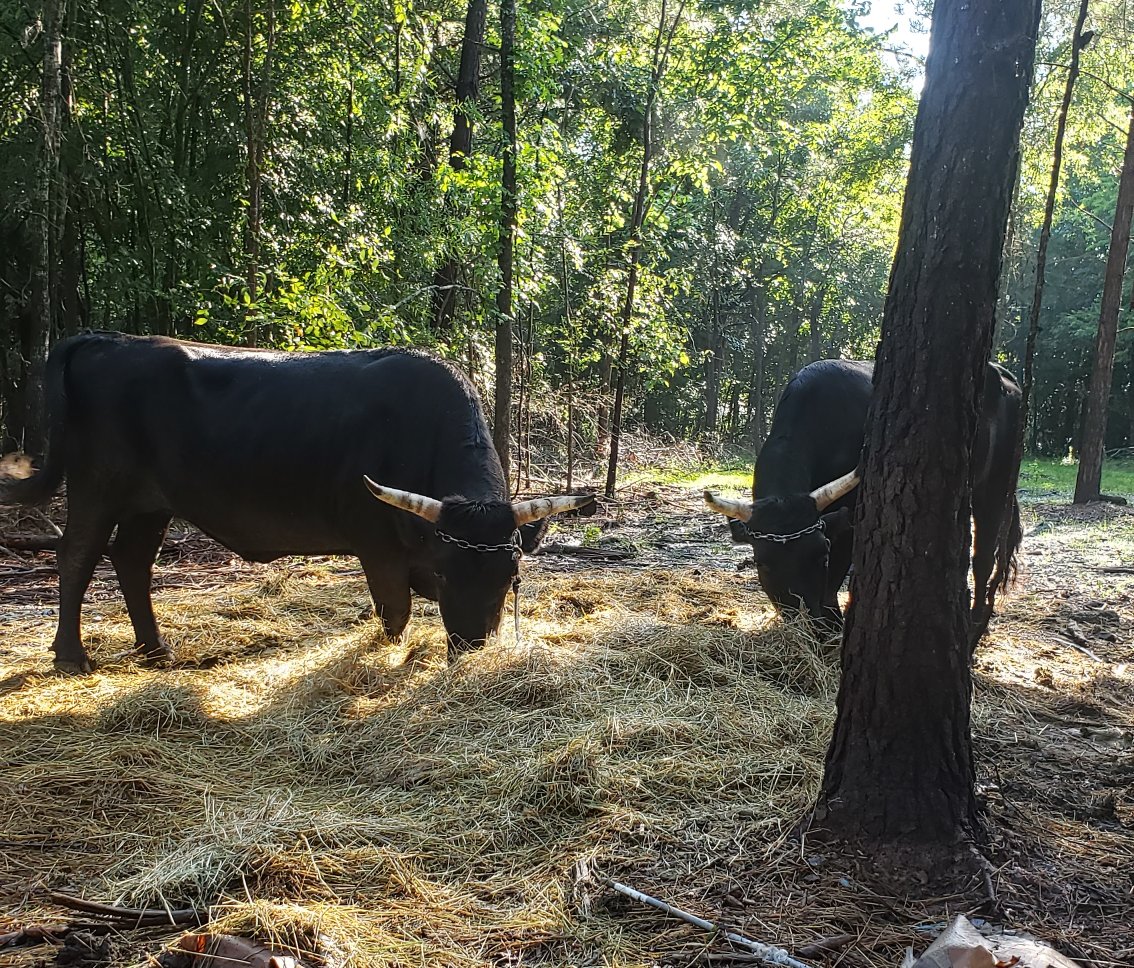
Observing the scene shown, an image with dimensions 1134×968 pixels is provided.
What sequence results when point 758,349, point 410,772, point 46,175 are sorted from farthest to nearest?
point 758,349 < point 46,175 < point 410,772

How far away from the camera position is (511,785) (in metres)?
3.57

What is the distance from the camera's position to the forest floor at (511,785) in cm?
267

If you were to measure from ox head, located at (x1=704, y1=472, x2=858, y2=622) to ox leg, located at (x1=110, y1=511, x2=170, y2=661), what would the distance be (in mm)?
3791

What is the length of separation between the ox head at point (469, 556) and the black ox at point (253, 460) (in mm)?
141

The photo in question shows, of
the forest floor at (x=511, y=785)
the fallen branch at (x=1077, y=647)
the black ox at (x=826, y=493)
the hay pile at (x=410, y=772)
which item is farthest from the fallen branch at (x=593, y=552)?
the fallen branch at (x=1077, y=647)

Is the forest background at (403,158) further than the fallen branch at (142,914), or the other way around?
the forest background at (403,158)

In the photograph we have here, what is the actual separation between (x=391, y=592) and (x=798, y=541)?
270 cm

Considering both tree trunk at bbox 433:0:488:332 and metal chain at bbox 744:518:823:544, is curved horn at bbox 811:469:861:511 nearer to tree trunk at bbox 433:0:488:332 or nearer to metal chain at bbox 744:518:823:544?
metal chain at bbox 744:518:823:544

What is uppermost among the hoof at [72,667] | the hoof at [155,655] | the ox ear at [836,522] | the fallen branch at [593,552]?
the ox ear at [836,522]

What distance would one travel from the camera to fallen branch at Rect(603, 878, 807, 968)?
8.16 feet

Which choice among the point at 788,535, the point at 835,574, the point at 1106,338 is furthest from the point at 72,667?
the point at 1106,338

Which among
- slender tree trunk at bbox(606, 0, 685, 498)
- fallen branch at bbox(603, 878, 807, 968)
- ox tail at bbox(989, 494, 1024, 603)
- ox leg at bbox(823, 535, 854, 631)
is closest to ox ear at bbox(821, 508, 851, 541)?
ox leg at bbox(823, 535, 854, 631)

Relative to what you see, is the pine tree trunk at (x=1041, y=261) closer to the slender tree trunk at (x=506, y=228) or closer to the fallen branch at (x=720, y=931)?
the fallen branch at (x=720, y=931)

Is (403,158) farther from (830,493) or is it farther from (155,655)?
(830,493)
